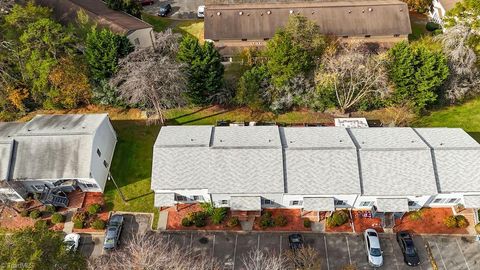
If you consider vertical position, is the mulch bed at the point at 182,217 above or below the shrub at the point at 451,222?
below

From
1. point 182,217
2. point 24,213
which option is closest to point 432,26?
point 182,217

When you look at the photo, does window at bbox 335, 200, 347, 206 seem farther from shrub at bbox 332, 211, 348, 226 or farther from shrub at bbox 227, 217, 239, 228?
shrub at bbox 227, 217, 239, 228

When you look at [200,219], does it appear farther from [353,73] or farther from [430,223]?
[353,73]

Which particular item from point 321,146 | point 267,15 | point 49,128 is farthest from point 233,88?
point 49,128

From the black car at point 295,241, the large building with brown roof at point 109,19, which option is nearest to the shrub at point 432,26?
the black car at point 295,241

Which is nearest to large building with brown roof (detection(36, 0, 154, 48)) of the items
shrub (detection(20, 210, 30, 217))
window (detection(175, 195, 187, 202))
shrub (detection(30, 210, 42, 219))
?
window (detection(175, 195, 187, 202))

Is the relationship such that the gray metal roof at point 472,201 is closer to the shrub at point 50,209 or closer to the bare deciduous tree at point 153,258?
the bare deciduous tree at point 153,258
